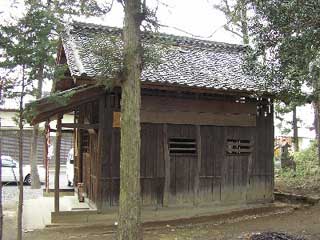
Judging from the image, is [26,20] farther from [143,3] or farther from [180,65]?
[180,65]

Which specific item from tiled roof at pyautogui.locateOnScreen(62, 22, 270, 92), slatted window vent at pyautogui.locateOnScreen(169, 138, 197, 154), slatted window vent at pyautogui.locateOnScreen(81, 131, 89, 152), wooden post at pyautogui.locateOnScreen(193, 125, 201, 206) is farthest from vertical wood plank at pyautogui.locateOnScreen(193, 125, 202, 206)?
slatted window vent at pyautogui.locateOnScreen(81, 131, 89, 152)

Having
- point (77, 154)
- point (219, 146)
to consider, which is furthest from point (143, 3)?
point (77, 154)

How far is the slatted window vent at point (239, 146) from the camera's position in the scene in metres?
13.9

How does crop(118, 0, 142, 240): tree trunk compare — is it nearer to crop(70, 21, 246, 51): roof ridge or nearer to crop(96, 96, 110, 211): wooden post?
crop(96, 96, 110, 211): wooden post

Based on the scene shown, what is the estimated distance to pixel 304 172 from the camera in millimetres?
19156

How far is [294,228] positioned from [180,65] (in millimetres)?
5910

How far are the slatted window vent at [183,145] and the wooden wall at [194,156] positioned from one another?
101mm

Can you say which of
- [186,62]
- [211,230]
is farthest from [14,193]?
[211,230]

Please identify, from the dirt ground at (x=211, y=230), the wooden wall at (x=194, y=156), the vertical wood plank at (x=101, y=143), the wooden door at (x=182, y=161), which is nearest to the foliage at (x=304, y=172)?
the wooden wall at (x=194, y=156)

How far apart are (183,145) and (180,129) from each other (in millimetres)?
482

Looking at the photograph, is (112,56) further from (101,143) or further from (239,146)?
(239,146)

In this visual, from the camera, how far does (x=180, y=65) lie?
46.0 feet

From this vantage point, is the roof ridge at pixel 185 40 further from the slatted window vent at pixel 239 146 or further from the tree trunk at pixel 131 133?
the tree trunk at pixel 131 133

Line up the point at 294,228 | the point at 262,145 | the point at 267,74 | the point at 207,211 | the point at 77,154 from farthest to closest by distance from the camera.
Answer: the point at 77,154
the point at 262,145
the point at 207,211
the point at 267,74
the point at 294,228
